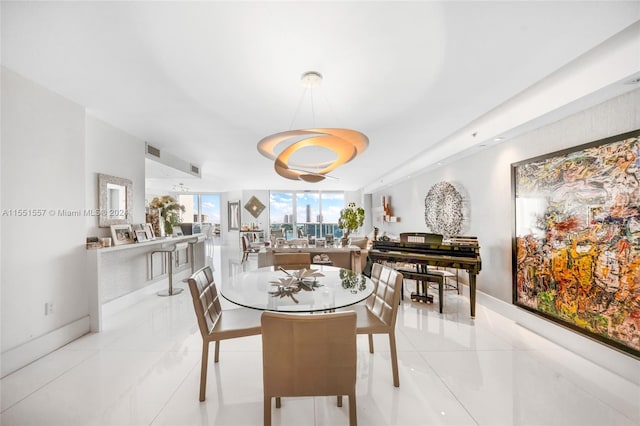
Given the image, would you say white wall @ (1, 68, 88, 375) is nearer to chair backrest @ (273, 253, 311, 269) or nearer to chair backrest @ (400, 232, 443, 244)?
chair backrest @ (273, 253, 311, 269)

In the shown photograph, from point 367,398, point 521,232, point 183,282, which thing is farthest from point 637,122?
point 183,282

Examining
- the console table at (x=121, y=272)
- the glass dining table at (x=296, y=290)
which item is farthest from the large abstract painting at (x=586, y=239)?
the console table at (x=121, y=272)

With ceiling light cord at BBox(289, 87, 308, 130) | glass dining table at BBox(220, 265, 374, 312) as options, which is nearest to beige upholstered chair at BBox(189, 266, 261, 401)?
glass dining table at BBox(220, 265, 374, 312)

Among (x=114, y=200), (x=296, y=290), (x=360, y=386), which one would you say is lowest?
(x=360, y=386)

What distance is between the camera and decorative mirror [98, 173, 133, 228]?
140 inches

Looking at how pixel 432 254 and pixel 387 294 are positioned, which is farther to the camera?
pixel 432 254

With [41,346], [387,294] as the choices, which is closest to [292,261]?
[387,294]

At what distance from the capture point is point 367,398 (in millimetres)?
1897

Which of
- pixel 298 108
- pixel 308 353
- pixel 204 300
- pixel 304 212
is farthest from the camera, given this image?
pixel 304 212

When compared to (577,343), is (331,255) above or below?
above

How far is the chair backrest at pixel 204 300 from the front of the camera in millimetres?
1865

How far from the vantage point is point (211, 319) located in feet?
6.82

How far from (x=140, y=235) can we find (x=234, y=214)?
7636mm

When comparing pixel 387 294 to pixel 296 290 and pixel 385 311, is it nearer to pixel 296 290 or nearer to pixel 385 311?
pixel 385 311
